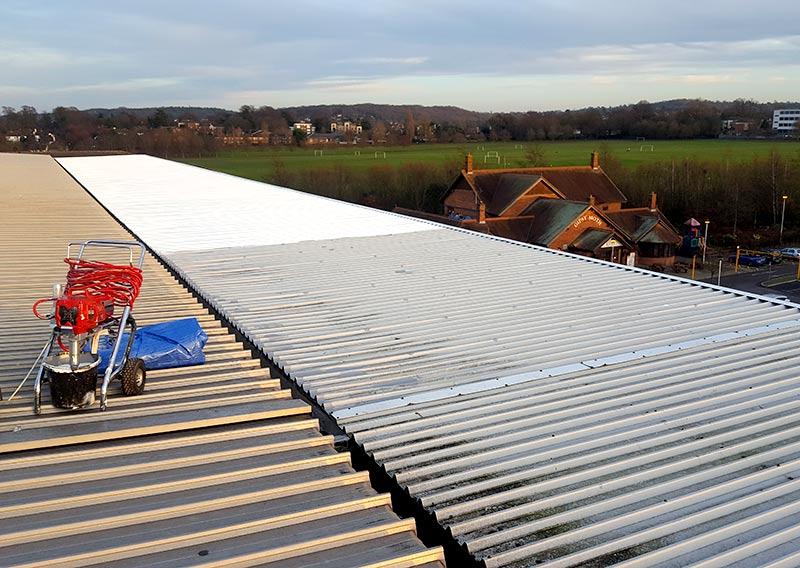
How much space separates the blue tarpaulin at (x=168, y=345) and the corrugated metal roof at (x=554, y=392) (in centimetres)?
81

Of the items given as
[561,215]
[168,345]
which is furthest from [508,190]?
[168,345]

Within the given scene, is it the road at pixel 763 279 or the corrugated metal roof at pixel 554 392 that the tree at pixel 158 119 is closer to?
the road at pixel 763 279

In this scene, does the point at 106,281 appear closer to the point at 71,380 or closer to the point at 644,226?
the point at 71,380

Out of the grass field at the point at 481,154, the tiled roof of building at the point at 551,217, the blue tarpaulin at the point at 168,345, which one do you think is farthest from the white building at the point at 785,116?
the blue tarpaulin at the point at 168,345

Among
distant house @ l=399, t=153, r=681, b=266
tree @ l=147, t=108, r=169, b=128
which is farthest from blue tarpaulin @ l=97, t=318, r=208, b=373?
tree @ l=147, t=108, r=169, b=128

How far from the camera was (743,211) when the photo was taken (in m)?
46.1

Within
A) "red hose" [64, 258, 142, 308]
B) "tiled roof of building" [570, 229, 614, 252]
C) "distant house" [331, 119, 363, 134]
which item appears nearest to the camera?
"red hose" [64, 258, 142, 308]

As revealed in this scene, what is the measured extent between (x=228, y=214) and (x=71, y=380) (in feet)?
36.1

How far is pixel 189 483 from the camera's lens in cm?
338

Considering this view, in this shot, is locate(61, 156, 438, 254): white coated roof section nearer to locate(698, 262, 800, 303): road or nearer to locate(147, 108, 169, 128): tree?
locate(698, 262, 800, 303): road

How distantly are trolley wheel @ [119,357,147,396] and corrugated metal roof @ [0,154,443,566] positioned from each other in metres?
0.07

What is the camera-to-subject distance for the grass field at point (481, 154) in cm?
5769

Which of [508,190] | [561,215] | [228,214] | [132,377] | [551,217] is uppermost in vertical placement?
[228,214]

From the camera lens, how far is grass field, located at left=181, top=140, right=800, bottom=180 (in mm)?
57688
